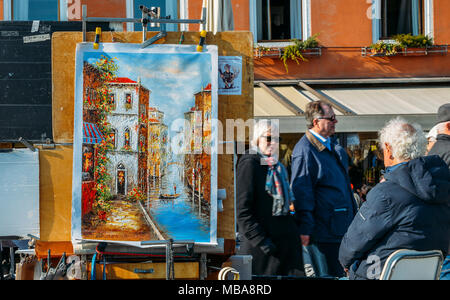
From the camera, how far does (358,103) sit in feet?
31.0

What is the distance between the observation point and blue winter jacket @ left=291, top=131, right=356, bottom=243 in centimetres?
407

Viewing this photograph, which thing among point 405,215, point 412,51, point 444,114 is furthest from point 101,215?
point 412,51

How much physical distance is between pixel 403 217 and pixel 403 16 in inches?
351

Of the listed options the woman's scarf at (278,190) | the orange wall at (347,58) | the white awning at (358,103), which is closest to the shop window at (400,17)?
the orange wall at (347,58)

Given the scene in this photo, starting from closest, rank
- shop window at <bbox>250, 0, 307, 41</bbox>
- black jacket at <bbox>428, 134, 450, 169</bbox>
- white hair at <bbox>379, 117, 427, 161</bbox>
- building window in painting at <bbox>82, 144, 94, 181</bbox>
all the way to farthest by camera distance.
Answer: building window in painting at <bbox>82, 144, 94, 181</bbox>
white hair at <bbox>379, 117, 427, 161</bbox>
black jacket at <bbox>428, 134, 450, 169</bbox>
shop window at <bbox>250, 0, 307, 41</bbox>

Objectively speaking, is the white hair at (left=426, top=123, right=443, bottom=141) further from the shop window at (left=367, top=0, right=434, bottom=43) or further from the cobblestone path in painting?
the shop window at (left=367, top=0, right=434, bottom=43)

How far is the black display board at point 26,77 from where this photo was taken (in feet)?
12.0

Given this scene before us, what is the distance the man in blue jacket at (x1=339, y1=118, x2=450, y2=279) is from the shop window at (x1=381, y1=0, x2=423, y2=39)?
8459 mm

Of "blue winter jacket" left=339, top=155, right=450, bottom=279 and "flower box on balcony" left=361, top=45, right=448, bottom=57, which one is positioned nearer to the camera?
"blue winter jacket" left=339, top=155, right=450, bottom=279

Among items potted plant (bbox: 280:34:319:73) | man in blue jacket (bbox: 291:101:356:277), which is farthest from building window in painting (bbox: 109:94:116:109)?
potted plant (bbox: 280:34:319:73)

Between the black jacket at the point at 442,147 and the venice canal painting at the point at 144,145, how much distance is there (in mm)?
1704

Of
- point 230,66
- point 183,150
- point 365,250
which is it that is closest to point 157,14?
point 230,66

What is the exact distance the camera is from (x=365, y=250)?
2.98 meters
